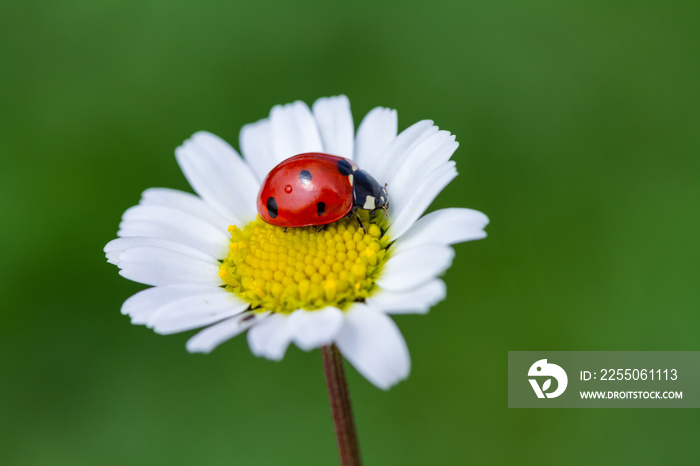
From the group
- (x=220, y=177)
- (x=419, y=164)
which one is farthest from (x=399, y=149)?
(x=220, y=177)

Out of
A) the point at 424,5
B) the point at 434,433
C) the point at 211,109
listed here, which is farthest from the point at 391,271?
the point at 424,5

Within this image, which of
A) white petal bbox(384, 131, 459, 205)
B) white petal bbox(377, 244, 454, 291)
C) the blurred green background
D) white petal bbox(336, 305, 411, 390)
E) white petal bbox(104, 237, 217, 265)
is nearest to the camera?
white petal bbox(336, 305, 411, 390)

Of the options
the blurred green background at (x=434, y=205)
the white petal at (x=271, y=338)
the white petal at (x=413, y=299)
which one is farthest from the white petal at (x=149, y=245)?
the blurred green background at (x=434, y=205)

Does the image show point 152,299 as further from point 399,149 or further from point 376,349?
point 399,149

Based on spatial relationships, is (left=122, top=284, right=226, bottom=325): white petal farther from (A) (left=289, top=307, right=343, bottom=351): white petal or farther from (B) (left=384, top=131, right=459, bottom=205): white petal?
(B) (left=384, top=131, right=459, bottom=205): white petal

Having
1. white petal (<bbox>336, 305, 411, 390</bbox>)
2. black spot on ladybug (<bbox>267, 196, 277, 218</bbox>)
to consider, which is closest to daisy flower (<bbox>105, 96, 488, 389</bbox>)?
white petal (<bbox>336, 305, 411, 390</bbox>)

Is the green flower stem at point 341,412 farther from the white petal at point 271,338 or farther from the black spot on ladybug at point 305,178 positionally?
the black spot on ladybug at point 305,178

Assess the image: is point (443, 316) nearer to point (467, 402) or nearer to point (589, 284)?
point (467, 402)
